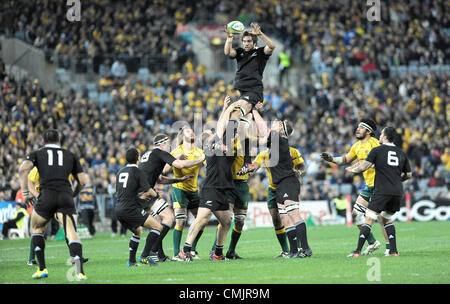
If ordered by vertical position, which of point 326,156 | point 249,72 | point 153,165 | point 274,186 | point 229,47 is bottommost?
point 274,186

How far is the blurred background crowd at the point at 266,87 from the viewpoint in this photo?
31.5m

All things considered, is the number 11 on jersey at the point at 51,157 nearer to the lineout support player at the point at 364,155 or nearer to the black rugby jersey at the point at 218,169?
the black rugby jersey at the point at 218,169

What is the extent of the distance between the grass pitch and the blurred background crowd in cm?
1139

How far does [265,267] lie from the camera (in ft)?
42.2

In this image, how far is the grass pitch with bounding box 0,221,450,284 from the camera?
11.2 metres

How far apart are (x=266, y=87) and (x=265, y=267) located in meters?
24.6

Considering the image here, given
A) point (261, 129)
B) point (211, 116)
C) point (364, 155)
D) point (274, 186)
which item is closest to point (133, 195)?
point (274, 186)

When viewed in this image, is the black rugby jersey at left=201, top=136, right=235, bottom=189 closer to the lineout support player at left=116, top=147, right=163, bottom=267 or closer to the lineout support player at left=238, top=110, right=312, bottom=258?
the lineout support player at left=238, top=110, right=312, bottom=258

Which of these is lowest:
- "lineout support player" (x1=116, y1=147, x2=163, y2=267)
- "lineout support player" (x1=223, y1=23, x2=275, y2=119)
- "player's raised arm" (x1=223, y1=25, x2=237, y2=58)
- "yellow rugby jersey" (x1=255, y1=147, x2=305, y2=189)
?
"lineout support player" (x1=116, y1=147, x2=163, y2=267)

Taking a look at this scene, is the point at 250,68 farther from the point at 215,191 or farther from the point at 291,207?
the point at 291,207

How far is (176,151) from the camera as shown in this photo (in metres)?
16.5

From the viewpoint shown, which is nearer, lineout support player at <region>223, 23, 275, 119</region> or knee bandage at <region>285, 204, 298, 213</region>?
knee bandage at <region>285, 204, 298, 213</region>

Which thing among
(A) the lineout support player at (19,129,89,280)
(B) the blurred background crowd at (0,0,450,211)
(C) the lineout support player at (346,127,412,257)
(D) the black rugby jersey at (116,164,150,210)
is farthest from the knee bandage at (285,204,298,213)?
(B) the blurred background crowd at (0,0,450,211)

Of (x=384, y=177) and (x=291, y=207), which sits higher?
(x=384, y=177)
